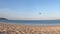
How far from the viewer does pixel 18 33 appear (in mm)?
2482

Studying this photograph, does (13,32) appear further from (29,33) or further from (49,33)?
(49,33)

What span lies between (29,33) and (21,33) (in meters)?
0.24

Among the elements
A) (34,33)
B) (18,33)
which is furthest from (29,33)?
(18,33)

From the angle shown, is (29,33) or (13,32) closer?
(13,32)

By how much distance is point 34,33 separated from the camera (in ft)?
A: 8.86

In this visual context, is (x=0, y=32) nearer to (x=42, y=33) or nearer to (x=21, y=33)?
(x=21, y=33)

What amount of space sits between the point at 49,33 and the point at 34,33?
0.32 m

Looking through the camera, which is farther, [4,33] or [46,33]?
[46,33]

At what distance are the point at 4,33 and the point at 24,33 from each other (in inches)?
15.1

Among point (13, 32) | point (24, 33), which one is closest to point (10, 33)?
point (13, 32)

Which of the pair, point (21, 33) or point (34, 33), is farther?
point (34, 33)

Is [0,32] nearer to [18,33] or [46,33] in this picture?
[18,33]

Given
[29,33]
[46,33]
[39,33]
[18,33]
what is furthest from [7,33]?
[46,33]

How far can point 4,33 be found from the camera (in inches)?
102
